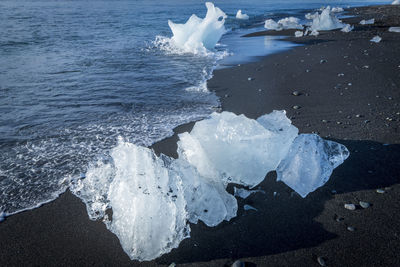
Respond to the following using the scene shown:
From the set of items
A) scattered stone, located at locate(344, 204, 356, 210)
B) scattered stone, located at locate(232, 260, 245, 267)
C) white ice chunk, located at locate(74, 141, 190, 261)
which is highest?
white ice chunk, located at locate(74, 141, 190, 261)

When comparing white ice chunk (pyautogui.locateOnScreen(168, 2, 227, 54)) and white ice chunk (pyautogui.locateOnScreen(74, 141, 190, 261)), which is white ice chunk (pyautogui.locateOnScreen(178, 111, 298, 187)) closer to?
white ice chunk (pyautogui.locateOnScreen(74, 141, 190, 261))

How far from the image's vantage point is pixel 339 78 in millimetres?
6145

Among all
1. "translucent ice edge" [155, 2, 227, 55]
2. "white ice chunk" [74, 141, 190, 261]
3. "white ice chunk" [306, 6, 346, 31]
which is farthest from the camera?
"white ice chunk" [306, 6, 346, 31]

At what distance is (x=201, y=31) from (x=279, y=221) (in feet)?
35.1

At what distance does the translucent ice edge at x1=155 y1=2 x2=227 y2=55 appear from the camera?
11461mm

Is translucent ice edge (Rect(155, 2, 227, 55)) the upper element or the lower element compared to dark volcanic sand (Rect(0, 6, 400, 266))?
upper

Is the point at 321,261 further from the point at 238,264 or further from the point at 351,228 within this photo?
the point at 238,264

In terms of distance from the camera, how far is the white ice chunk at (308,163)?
275 cm

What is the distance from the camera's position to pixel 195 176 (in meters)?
2.51

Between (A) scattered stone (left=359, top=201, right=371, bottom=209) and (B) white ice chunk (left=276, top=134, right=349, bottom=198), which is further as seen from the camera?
(B) white ice chunk (left=276, top=134, right=349, bottom=198)

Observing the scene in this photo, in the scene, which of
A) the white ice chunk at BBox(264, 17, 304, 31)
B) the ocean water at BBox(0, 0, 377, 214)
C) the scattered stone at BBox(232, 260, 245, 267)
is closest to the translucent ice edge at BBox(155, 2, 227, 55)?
the ocean water at BBox(0, 0, 377, 214)

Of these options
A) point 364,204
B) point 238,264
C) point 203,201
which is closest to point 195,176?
point 203,201

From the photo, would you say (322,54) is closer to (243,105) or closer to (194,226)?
(243,105)

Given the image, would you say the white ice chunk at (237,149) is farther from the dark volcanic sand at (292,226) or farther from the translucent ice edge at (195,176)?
the dark volcanic sand at (292,226)
